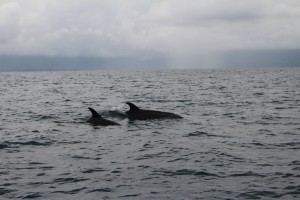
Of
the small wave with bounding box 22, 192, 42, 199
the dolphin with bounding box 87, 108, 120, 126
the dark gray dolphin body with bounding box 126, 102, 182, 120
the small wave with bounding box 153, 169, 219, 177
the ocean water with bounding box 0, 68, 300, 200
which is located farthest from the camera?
the dark gray dolphin body with bounding box 126, 102, 182, 120

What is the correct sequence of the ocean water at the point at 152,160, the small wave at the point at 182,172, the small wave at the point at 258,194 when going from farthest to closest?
the small wave at the point at 182,172
the ocean water at the point at 152,160
the small wave at the point at 258,194

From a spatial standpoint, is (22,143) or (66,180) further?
(22,143)

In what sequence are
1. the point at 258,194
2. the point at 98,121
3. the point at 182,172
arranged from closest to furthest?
the point at 258,194 → the point at 182,172 → the point at 98,121

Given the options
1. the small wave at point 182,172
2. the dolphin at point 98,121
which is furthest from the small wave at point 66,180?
the dolphin at point 98,121

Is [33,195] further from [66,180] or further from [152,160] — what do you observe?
[152,160]

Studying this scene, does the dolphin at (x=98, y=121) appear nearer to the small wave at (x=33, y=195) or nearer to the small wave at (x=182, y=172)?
the small wave at (x=182, y=172)

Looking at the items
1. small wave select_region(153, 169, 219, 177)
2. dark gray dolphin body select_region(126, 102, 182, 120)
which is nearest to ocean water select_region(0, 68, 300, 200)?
small wave select_region(153, 169, 219, 177)

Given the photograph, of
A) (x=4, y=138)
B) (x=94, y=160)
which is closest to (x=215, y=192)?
(x=94, y=160)

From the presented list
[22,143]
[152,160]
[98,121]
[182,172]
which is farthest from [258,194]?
[98,121]

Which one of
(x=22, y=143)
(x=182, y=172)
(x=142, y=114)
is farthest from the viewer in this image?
(x=142, y=114)

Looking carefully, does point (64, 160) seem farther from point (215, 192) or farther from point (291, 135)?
point (291, 135)

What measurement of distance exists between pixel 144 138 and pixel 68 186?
323 inches

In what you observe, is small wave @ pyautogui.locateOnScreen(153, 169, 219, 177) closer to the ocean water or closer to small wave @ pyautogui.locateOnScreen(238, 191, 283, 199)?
the ocean water

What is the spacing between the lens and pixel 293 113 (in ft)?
101
